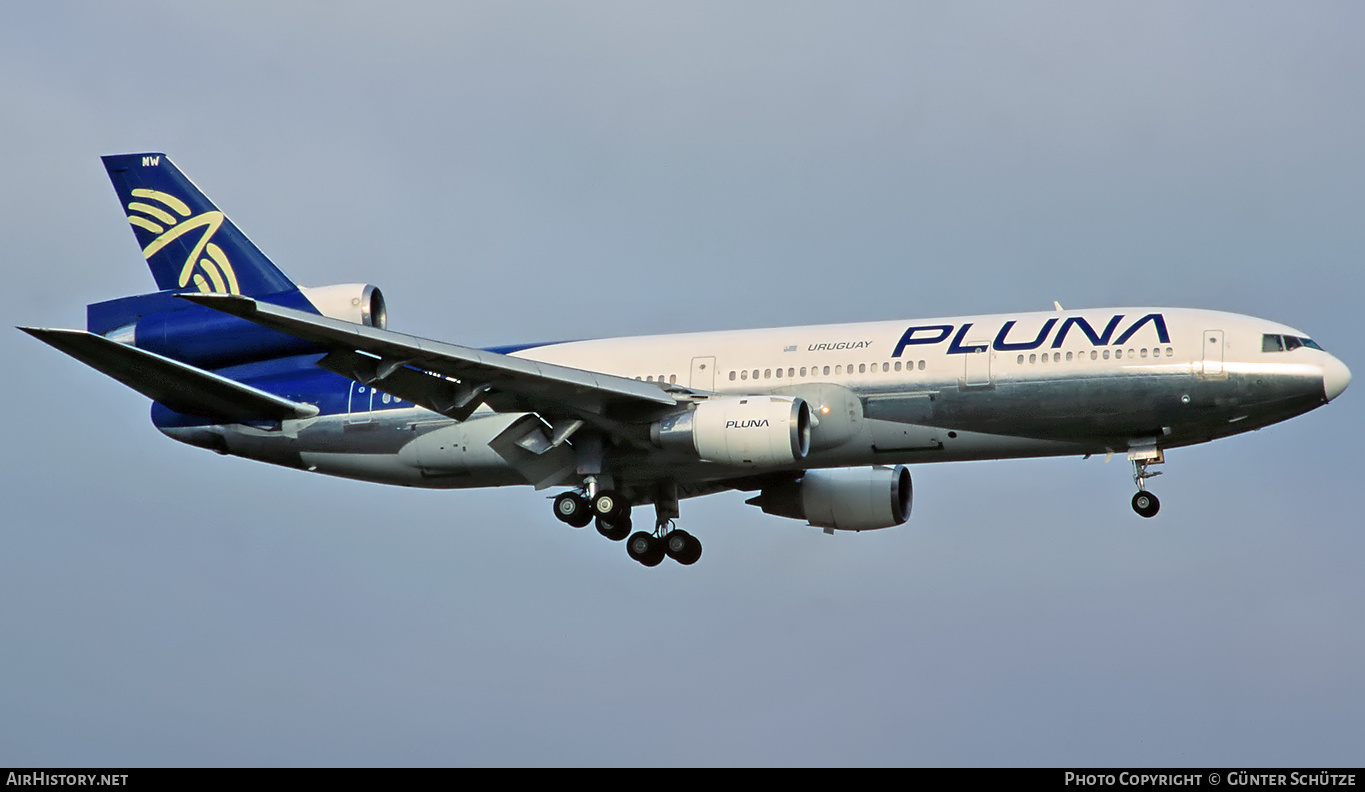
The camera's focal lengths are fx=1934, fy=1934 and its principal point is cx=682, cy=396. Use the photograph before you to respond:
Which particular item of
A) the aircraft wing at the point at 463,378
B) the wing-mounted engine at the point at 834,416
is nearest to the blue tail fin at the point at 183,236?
the aircraft wing at the point at 463,378

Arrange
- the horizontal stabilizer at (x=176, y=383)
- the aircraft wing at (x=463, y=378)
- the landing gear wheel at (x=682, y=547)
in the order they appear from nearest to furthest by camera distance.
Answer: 1. the aircraft wing at (x=463, y=378)
2. the horizontal stabilizer at (x=176, y=383)
3. the landing gear wheel at (x=682, y=547)

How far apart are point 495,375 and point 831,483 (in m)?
10.1

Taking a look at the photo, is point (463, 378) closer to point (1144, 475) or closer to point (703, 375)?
point (703, 375)

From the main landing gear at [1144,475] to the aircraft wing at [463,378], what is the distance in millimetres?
9699

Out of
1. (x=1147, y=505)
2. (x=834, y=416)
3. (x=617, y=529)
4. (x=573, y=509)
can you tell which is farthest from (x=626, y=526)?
(x=1147, y=505)

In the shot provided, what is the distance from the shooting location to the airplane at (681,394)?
39.3 metres

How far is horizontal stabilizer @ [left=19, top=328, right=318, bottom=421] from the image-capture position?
4062 centimetres

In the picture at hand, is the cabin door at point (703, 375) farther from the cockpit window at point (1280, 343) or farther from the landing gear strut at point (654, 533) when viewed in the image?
the cockpit window at point (1280, 343)

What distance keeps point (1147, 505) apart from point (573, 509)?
487 inches

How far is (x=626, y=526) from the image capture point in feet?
146

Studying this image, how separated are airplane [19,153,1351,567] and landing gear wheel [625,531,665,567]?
0.17ft

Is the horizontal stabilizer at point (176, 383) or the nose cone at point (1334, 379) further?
the horizontal stabilizer at point (176, 383)

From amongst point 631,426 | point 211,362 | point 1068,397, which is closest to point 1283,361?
point 1068,397
